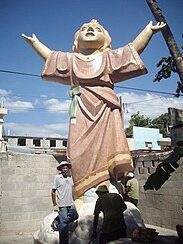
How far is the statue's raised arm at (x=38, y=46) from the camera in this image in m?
7.26

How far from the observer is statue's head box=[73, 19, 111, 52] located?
7.09 meters

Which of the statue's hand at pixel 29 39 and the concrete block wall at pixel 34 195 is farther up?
the statue's hand at pixel 29 39

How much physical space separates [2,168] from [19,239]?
1.77 m

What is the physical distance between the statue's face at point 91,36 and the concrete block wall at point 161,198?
336cm

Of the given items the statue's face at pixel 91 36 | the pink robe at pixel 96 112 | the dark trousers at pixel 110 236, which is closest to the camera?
the dark trousers at pixel 110 236

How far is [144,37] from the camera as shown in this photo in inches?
266

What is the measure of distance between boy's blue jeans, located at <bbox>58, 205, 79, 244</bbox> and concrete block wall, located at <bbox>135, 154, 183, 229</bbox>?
10.6 feet

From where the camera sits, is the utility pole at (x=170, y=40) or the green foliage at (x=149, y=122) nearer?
the utility pole at (x=170, y=40)

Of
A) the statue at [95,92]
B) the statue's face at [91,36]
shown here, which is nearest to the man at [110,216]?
the statue at [95,92]

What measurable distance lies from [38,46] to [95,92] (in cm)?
188

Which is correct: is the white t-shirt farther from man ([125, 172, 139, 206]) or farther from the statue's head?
the statue's head

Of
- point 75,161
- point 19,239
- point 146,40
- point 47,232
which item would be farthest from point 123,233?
point 146,40

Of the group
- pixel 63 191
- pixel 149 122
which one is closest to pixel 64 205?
pixel 63 191

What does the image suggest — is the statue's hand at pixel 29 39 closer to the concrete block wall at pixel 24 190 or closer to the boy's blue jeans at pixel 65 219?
the concrete block wall at pixel 24 190
